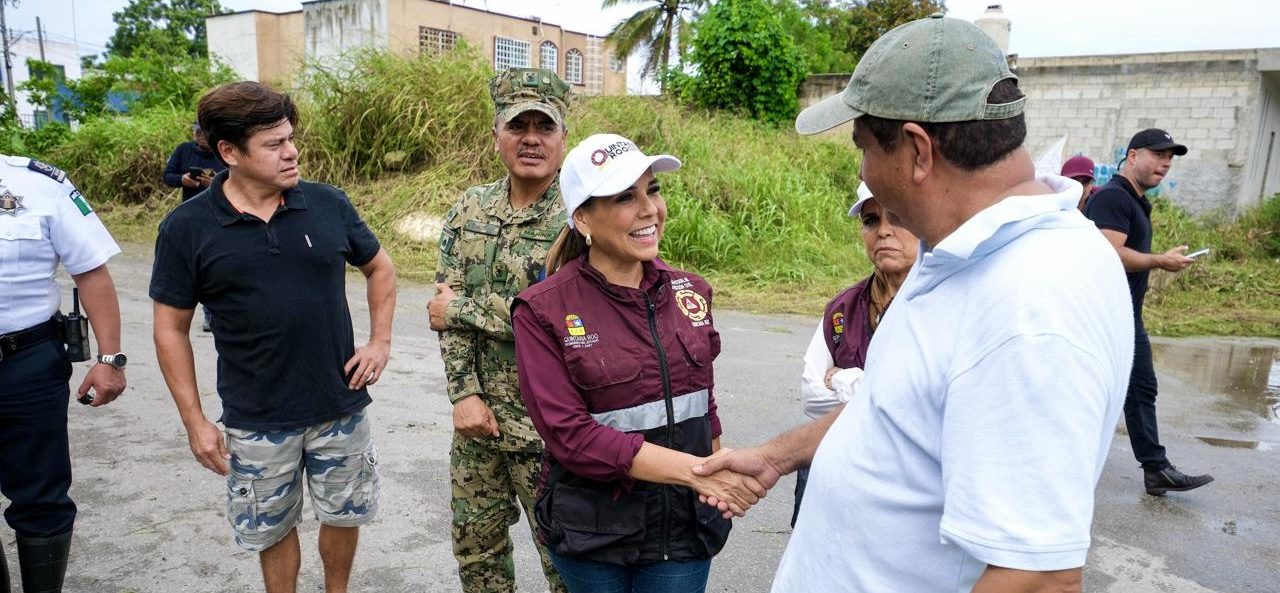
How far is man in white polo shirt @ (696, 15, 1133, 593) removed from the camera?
1062 millimetres

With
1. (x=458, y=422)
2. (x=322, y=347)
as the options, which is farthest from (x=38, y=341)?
(x=458, y=422)

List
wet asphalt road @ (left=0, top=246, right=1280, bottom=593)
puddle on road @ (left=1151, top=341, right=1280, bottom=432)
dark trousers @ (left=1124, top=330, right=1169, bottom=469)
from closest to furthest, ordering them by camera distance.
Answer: wet asphalt road @ (left=0, top=246, right=1280, bottom=593) < dark trousers @ (left=1124, top=330, right=1169, bottom=469) < puddle on road @ (left=1151, top=341, right=1280, bottom=432)

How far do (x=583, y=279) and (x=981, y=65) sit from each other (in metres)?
1.20

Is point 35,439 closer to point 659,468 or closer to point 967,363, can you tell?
point 659,468

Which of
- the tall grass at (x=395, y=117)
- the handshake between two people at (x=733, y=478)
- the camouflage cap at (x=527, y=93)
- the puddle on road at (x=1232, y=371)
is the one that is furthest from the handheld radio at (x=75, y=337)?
the tall grass at (x=395, y=117)

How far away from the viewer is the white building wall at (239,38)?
99.9 ft

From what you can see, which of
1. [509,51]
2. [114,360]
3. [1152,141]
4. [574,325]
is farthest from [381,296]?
[509,51]

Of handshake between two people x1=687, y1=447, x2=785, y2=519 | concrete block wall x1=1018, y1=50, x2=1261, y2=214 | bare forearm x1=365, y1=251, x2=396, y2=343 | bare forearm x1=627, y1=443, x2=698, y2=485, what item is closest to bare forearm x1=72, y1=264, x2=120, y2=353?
bare forearm x1=365, y1=251, x2=396, y2=343

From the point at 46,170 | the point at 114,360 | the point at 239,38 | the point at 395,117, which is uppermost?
the point at 239,38

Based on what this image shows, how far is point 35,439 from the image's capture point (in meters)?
3.04

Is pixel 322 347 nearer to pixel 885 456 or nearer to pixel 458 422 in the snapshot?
pixel 458 422

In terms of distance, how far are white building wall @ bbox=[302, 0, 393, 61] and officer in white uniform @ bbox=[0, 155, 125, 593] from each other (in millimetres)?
24501

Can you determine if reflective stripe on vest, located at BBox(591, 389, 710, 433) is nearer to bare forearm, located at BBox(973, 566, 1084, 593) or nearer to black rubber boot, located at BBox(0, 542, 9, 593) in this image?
bare forearm, located at BBox(973, 566, 1084, 593)

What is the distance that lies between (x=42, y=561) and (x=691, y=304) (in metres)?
2.69
